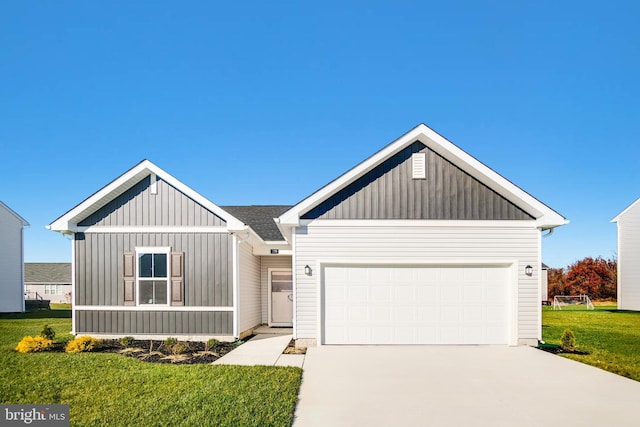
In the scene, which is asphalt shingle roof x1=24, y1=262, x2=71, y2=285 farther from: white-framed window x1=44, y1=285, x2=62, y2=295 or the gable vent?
the gable vent

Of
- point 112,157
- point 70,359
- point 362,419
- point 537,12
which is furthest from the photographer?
point 112,157

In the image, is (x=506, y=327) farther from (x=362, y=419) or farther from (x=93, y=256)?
(x=93, y=256)

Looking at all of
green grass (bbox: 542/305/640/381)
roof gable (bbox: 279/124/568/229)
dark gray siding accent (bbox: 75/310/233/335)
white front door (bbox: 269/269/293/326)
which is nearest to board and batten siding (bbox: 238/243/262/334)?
white front door (bbox: 269/269/293/326)

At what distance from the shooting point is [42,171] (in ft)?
50.9

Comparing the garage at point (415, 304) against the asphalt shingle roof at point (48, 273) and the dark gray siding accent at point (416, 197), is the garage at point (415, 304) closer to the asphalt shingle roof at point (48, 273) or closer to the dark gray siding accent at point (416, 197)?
the dark gray siding accent at point (416, 197)

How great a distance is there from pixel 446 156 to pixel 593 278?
3014 cm

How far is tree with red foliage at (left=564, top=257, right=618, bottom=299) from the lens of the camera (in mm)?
33031

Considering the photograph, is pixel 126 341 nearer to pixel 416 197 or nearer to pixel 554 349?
pixel 416 197

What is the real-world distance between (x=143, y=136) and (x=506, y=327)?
1266cm

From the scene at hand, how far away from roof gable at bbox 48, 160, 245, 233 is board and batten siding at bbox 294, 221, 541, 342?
7.41ft

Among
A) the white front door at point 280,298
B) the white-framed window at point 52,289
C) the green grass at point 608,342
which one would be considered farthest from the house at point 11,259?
the green grass at point 608,342

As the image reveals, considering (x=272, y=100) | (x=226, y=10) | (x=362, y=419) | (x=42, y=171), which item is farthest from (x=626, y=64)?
(x=42, y=171)

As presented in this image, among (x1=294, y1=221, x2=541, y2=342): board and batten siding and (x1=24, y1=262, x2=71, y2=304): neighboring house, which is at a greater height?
(x1=294, y1=221, x2=541, y2=342): board and batten siding

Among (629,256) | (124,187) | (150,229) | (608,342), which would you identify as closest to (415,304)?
(608,342)
